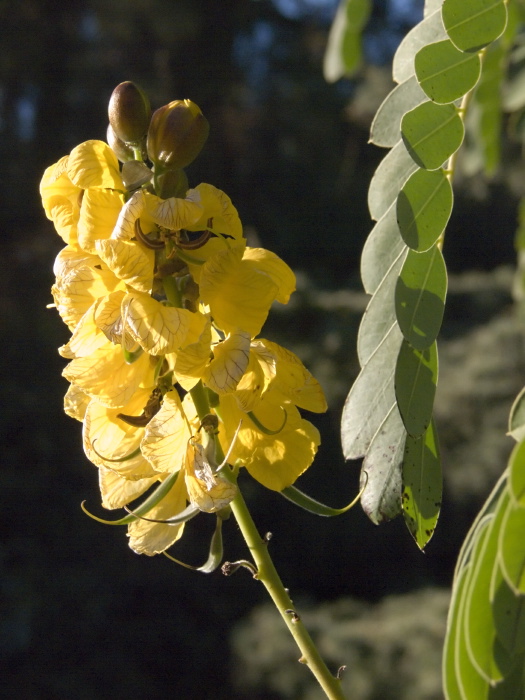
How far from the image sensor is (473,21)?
3.15 feet

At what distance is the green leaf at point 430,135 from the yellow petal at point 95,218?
335 millimetres

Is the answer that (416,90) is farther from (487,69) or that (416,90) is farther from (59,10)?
(59,10)

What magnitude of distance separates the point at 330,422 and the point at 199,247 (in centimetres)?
615

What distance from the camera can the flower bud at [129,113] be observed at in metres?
0.87

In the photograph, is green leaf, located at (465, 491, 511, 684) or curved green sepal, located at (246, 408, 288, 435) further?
curved green sepal, located at (246, 408, 288, 435)

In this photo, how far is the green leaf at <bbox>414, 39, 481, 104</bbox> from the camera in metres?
0.95

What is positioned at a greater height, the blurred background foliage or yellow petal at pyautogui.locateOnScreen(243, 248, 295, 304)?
yellow petal at pyautogui.locateOnScreen(243, 248, 295, 304)

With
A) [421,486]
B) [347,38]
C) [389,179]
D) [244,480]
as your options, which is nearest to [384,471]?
[421,486]

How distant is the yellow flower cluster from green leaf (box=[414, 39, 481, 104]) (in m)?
0.27

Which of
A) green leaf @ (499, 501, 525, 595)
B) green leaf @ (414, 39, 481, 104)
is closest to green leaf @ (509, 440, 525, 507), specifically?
green leaf @ (499, 501, 525, 595)

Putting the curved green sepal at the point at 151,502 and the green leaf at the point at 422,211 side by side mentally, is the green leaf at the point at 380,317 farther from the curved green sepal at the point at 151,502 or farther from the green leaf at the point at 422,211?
the curved green sepal at the point at 151,502

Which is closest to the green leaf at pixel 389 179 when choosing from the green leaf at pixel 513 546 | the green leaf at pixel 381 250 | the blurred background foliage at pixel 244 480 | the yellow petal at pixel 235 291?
the green leaf at pixel 381 250

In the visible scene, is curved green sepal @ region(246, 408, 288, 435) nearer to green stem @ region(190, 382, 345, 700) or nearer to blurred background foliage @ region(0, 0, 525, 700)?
green stem @ region(190, 382, 345, 700)

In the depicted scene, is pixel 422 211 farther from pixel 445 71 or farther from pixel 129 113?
pixel 129 113
